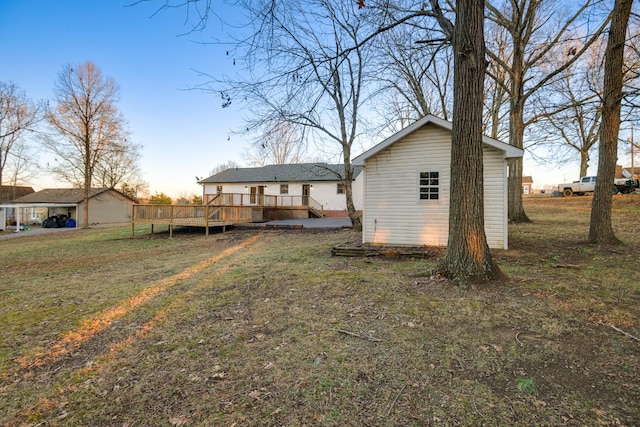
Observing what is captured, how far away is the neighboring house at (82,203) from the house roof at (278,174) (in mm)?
9139

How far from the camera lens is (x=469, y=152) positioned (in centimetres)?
499

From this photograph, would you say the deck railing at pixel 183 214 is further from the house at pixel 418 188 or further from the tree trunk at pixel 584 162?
the tree trunk at pixel 584 162

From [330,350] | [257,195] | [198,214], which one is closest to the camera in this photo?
[330,350]

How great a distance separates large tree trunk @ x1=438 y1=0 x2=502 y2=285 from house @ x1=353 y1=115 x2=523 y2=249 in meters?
3.76

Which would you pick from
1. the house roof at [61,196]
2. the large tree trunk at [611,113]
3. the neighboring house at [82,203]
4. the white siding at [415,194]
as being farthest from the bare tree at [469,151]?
the house roof at [61,196]

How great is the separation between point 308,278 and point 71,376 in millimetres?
3862

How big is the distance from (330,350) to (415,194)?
7.15 meters

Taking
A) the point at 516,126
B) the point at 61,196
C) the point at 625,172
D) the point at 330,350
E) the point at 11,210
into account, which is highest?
the point at 625,172

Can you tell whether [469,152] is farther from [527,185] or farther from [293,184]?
[527,185]

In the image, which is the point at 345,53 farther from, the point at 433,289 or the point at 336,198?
the point at 336,198

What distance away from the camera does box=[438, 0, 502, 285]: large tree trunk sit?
4957 millimetres

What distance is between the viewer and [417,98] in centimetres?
1596

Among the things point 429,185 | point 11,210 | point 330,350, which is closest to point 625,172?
point 429,185

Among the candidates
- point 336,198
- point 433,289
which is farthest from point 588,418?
point 336,198
